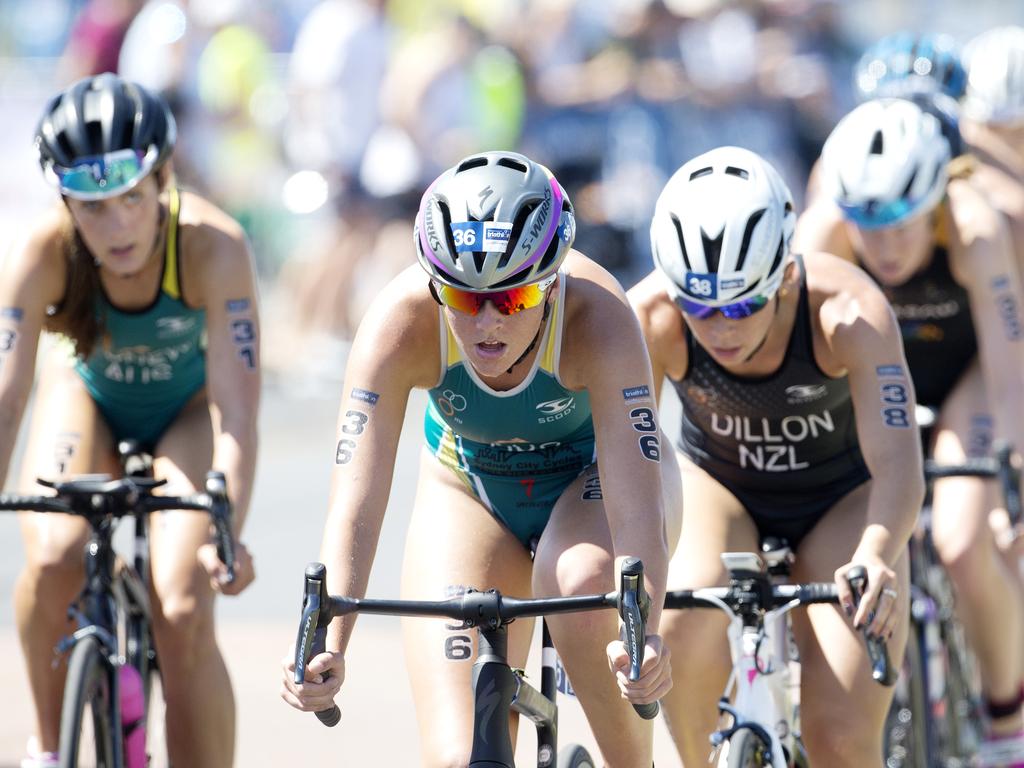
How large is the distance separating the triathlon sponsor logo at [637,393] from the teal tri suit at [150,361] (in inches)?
84.9

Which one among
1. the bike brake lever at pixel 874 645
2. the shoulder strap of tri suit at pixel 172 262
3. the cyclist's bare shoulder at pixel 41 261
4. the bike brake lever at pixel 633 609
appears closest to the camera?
the bike brake lever at pixel 633 609

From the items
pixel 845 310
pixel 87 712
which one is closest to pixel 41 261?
pixel 87 712

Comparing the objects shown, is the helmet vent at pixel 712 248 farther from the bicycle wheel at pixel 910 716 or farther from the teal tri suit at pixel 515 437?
the bicycle wheel at pixel 910 716

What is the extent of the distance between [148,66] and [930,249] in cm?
969

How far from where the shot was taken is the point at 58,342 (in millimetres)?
6055

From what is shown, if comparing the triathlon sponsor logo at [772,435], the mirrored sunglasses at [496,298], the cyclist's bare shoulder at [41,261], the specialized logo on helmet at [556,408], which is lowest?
the specialized logo on helmet at [556,408]

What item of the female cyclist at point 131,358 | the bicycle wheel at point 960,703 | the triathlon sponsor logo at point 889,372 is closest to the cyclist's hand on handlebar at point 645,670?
the triathlon sponsor logo at point 889,372

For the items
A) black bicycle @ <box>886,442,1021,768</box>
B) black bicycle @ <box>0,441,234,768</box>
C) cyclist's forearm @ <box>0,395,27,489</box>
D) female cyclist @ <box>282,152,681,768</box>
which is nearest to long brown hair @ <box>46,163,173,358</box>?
cyclist's forearm @ <box>0,395,27,489</box>

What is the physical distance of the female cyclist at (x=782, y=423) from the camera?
4.90 metres

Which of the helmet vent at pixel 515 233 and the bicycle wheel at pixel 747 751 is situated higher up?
the helmet vent at pixel 515 233

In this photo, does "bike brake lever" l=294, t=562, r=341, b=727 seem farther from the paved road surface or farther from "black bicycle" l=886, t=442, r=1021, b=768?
"black bicycle" l=886, t=442, r=1021, b=768

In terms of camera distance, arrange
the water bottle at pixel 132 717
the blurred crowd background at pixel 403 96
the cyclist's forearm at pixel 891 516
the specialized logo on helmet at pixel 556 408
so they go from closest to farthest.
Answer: the specialized logo on helmet at pixel 556 408, the cyclist's forearm at pixel 891 516, the water bottle at pixel 132 717, the blurred crowd background at pixel 403 96

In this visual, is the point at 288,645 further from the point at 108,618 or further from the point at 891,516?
the point at 891,516

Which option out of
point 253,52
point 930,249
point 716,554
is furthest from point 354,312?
point 716,554
